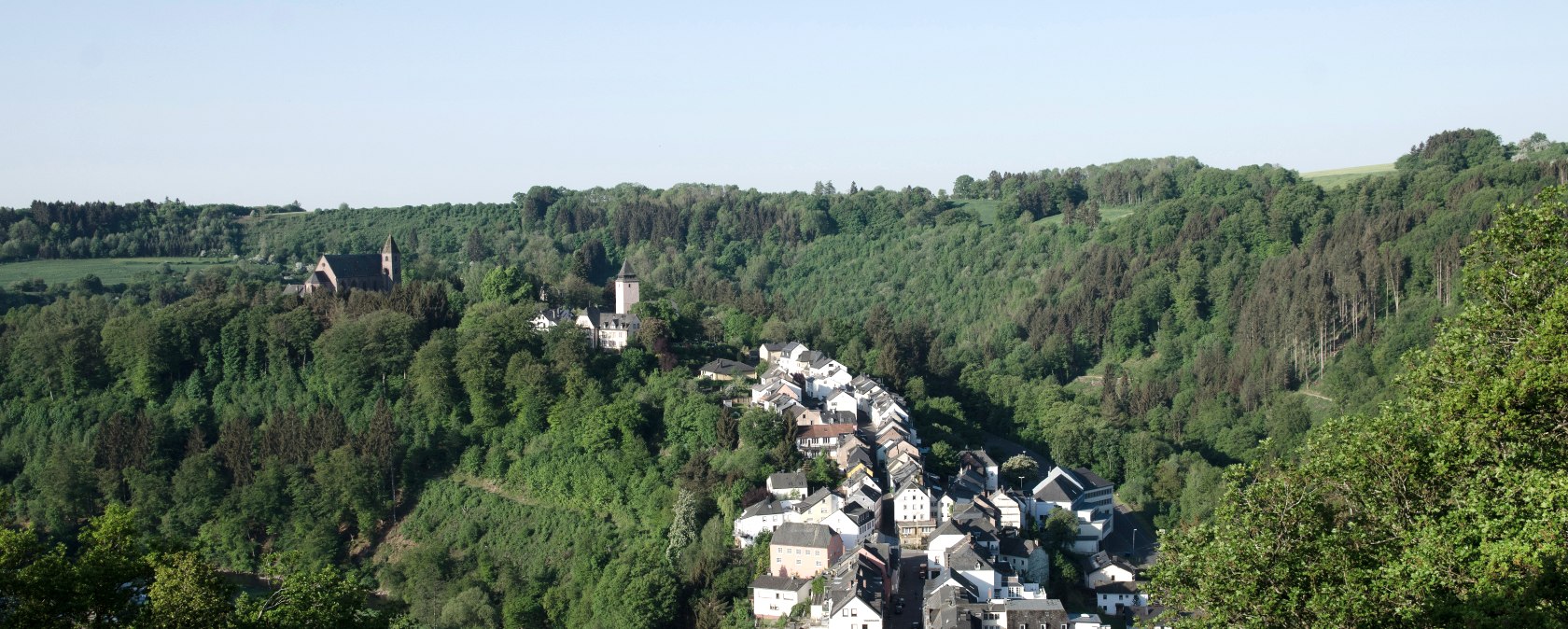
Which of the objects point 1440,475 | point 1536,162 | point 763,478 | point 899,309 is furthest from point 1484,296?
point 899,309

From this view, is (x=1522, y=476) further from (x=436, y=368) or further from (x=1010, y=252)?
(x=1010, y=252)

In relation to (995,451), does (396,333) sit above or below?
above

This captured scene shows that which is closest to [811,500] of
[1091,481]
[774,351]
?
[1091,481]

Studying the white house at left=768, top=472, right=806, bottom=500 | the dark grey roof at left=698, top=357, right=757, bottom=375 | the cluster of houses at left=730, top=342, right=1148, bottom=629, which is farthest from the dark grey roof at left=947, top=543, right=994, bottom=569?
the dark grey roof at left=698, top=357, right=757, bottom=375

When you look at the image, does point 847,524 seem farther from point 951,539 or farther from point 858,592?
point 858,592

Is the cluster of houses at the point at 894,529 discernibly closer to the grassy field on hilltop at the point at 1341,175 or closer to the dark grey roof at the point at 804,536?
the dark grey roof at the point at 804,536

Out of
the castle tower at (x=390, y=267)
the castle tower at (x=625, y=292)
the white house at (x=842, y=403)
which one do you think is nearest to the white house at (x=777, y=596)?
the white house at (x=842, y=403)
